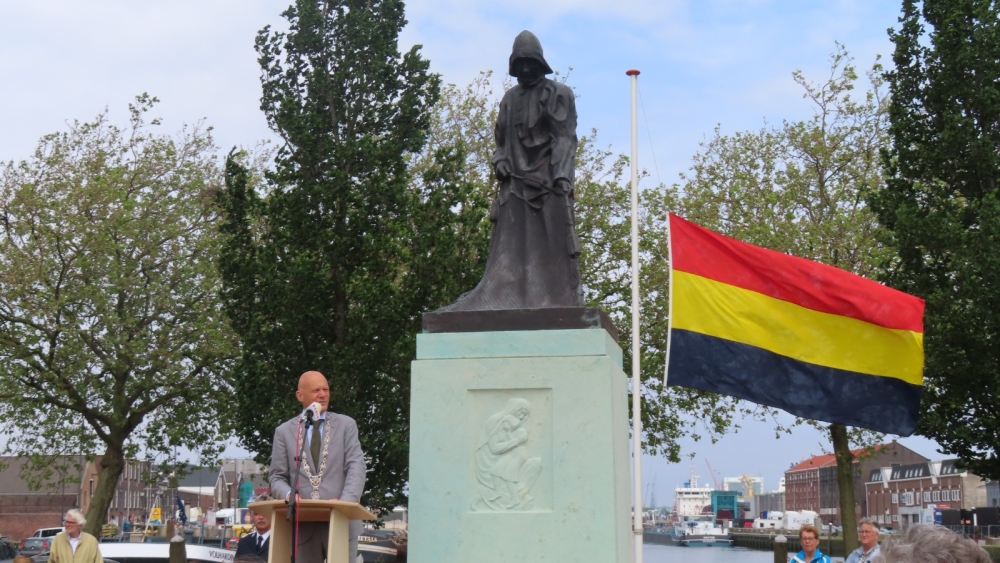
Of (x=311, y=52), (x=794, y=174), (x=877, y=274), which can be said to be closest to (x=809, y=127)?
(x=794, y=174)

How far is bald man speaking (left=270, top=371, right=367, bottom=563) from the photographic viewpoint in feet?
23.0

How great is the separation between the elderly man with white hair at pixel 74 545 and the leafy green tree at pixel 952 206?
1675cm

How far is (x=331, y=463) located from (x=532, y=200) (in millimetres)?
2335

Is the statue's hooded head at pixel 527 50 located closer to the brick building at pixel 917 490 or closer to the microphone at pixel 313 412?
the microphone at pixel 313 412

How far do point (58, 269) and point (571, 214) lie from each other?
958 inches

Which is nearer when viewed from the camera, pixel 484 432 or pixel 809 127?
pixel 484 432

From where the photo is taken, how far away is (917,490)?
434 ft

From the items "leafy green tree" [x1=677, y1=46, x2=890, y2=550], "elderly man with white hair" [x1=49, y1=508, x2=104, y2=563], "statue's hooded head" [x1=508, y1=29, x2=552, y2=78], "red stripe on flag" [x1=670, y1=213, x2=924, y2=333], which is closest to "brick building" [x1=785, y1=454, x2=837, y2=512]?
"leafy green tree" [x1=677, y1=46, x2=890, y2=550]

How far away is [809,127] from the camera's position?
32.7m

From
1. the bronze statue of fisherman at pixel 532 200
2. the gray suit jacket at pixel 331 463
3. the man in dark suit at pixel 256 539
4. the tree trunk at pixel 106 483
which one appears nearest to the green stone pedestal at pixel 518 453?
the gray suit jacket at pixel 331 463

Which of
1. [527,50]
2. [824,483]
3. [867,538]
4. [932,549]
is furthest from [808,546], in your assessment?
[824,483]

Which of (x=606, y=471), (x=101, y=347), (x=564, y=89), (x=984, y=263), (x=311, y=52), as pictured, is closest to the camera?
(x=606, y=471)

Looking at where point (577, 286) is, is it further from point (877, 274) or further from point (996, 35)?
point (877, 274)

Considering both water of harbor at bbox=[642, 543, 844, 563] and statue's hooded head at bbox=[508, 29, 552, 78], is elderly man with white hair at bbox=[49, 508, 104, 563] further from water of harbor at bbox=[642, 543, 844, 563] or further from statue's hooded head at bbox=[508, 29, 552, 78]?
water of harbor at bbox=[642, 543, 844, 563]
